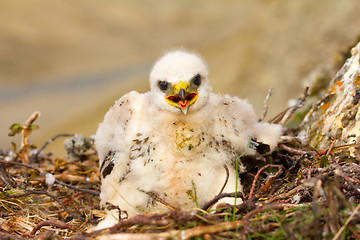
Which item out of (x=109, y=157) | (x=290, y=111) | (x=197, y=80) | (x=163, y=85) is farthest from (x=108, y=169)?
(x=290, y=111)

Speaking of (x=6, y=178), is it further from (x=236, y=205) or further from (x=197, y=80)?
(x=236, y=205)

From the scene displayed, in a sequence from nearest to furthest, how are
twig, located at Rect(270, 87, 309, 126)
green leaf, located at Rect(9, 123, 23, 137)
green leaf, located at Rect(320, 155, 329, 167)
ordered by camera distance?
green leaf, located at Rect(320, 155, 329, 167) < twig, located at Rect(270, 87, 309, 126) < green leaf, located at Rect(9, 123, 23, 137)

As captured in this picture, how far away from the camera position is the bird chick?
2.62 meters

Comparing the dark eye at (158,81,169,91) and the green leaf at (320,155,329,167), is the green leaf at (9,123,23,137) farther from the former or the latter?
the green leaf at (320,155,329,167)

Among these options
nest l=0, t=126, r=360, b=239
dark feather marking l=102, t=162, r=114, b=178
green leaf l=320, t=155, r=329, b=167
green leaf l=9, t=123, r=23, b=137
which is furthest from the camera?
green leaf l=9, t=123, r=23, b=137

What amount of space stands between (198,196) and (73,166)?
5.53 feet

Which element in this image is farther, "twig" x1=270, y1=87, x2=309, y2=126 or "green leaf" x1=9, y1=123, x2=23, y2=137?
"green leaf" x1=9, y1=123, x2=23, y2=137

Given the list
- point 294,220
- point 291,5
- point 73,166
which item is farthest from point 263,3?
point 294,220

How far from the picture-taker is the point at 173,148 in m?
2.63

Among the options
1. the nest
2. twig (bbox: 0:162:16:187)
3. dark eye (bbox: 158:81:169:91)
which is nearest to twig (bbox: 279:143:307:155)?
the nest

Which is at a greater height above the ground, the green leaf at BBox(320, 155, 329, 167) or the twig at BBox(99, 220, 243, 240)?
the green leaf at BBox(320, 155, 329, 167)

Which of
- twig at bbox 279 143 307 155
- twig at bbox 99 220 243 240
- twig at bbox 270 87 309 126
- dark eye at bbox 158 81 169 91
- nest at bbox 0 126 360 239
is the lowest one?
twig at bbox 99 220 243 240

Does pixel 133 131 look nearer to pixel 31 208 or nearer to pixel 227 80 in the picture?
pixel 31 208

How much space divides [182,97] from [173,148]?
376 millimetres
